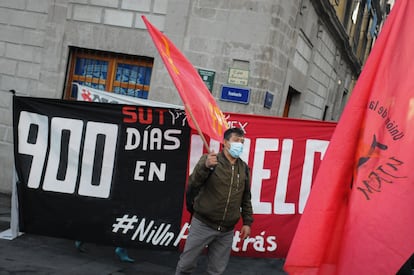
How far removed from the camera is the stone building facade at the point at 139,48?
7.76 metres

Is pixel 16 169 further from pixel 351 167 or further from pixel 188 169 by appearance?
pixel 351 167

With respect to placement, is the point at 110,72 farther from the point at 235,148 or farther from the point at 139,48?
the point at 235,148

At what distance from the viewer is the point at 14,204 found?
16.4 feet

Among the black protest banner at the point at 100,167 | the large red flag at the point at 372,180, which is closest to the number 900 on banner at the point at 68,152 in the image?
the black protest banner at the point at 100,167

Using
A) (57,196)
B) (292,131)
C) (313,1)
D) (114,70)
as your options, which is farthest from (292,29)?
(57,196)

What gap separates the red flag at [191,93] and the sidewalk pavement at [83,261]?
6.18 feet

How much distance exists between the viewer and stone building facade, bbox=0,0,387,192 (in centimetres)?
776

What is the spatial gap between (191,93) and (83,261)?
2.37 metres

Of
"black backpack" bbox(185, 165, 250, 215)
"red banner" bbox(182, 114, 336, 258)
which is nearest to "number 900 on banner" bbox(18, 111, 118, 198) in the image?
"red banner" bbox(182, 114, 336, 258)

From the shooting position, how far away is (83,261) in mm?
4914

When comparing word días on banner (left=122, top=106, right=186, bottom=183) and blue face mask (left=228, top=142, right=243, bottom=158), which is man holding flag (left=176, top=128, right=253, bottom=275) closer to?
blue face mask (left=228, top=142, right=243, bottom=158)

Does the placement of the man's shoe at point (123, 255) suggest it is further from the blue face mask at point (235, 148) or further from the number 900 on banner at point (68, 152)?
the blue face mask at point (235, 148)

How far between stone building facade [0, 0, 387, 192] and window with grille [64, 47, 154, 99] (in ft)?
0.06

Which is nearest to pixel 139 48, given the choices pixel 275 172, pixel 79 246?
pixel 79 246
